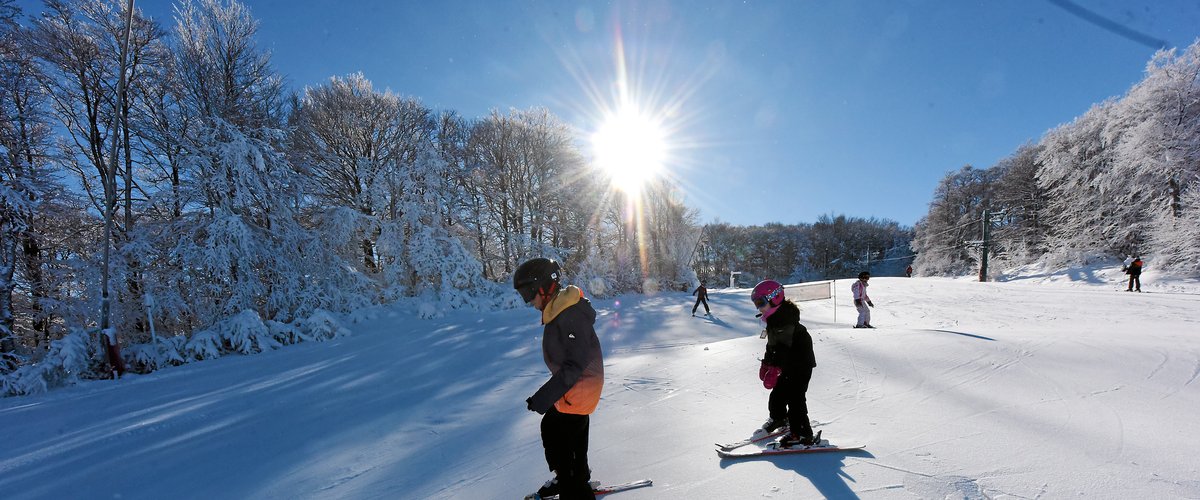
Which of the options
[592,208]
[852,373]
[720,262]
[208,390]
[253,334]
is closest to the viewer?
[852,373]

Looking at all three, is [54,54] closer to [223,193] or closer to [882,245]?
[223,193]

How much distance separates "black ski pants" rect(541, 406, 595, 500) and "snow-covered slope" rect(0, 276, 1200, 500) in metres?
0.62

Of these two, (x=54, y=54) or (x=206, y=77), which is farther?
(x=206, y=77)

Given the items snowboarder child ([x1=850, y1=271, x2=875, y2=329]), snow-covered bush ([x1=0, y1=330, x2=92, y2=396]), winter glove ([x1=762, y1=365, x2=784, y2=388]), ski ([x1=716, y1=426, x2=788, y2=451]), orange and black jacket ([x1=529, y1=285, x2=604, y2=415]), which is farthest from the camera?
snowboarder child ([x1=850, y1=271, x2=875, y2=329])

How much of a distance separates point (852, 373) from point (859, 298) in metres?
5.08

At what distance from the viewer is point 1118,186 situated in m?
19.5

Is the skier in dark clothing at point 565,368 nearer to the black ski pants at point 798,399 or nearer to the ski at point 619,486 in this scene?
the ski at point 619,486

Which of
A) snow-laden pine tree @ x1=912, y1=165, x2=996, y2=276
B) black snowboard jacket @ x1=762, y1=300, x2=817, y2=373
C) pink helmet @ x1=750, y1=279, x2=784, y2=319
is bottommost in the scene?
black snowboard jacket @ x1=762, y1=300, x2=817, y2=373

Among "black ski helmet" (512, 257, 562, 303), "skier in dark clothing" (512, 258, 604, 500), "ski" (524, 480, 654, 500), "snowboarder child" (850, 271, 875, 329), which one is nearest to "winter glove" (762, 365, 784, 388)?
"ski" (524, 480, 654, 500)

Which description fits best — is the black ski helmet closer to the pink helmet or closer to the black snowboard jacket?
the pink helmet

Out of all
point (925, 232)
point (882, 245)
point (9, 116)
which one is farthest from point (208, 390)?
point (882, 245)

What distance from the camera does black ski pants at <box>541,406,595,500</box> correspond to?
2.37 meters

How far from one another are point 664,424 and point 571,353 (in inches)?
95.5

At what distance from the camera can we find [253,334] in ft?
32.1
